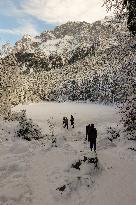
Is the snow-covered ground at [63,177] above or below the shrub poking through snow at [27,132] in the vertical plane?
below

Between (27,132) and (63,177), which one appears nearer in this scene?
(63,177)

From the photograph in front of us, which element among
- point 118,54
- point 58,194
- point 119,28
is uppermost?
point 119,28

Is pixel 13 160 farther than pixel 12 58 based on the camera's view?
No

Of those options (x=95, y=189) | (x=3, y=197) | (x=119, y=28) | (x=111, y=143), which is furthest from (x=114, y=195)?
(x=111, y=143)

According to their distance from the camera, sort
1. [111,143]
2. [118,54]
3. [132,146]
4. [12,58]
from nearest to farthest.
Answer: [118,54] → [132,146] → [111,143] → [12,58]

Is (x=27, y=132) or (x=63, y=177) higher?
(x=27, y=132)

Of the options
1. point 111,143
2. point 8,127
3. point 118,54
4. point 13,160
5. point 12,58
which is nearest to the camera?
point 118,54

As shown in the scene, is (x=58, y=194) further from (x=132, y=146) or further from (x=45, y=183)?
(x=132, y=146)

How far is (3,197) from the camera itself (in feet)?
41.0

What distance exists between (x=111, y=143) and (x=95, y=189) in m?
9.24

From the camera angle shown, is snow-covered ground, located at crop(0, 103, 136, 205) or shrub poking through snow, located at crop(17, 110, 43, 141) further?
shrub poking through snow, located at crop(17, 110, 43, 141)

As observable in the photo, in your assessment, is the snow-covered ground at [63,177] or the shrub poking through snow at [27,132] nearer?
the snow-covered ground at [63,177]

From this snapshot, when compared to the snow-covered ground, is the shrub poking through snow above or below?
above

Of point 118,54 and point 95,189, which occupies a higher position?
point 118,54
